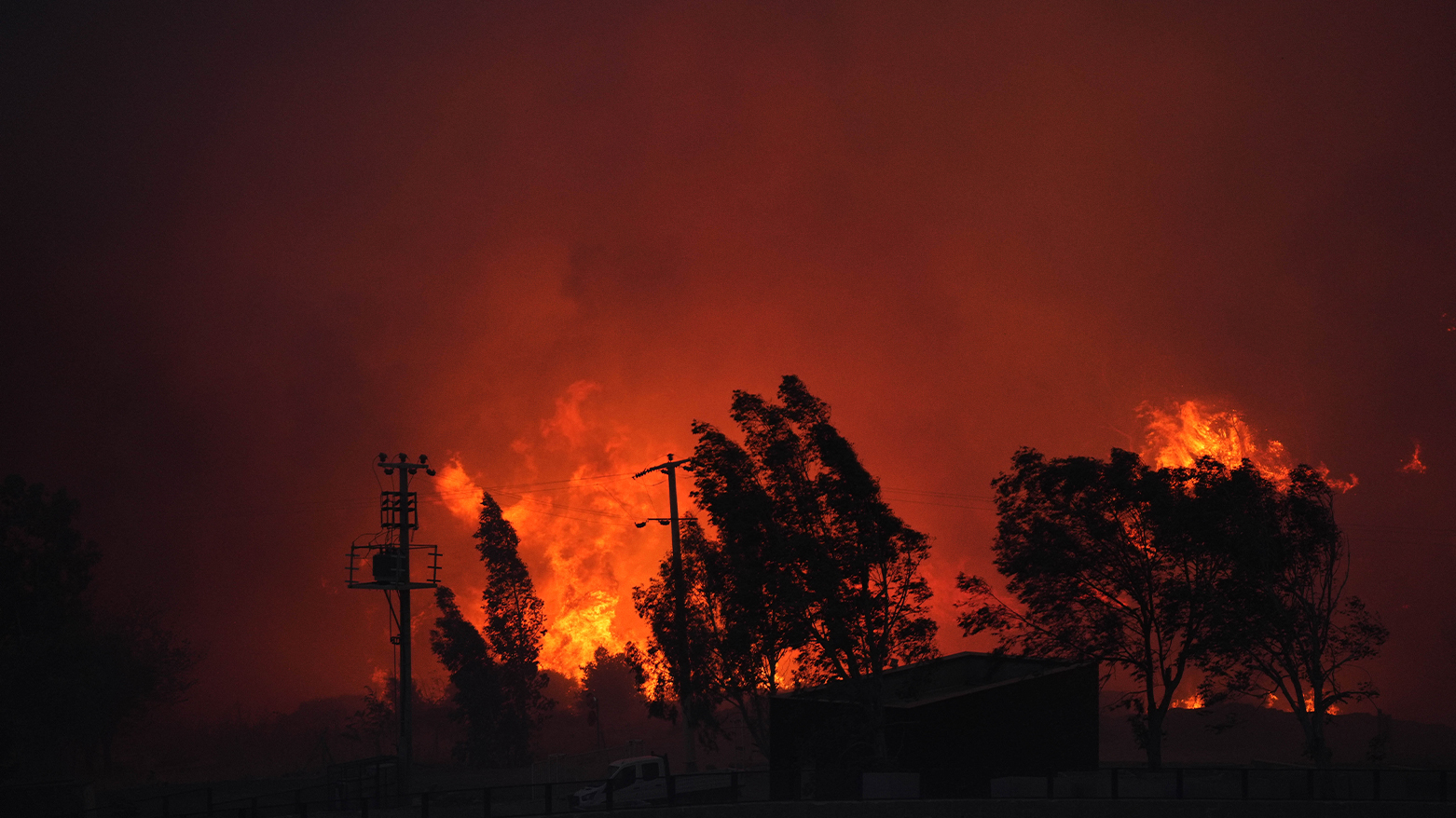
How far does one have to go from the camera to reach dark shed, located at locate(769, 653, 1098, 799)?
112 ft

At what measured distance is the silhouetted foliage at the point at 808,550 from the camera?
115ft

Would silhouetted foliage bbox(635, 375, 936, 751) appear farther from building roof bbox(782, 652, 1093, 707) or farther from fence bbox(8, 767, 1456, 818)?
fence bbox(8, 767, 1456, 818)

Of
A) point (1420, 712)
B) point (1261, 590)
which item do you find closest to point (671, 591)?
point (1261, 590)

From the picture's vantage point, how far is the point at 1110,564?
39.5 meters

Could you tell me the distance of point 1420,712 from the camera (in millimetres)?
126750

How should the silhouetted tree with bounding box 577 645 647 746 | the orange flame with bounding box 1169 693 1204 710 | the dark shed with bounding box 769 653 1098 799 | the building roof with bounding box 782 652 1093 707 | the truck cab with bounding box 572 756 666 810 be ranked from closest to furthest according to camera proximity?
the dark shed with bounding box 769 653 1098 799 → the building roof with bounding box 782 652 1093 707 → the truck cab with bounding box 572 756 666 810 → the orange flame with bounding box 1169 693 1204 710 → the silhouetted tree with bounding box 577 645 647 746

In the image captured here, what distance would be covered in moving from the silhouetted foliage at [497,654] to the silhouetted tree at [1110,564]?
177 feet

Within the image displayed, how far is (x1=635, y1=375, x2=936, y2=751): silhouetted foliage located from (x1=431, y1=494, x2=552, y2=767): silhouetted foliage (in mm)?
51701

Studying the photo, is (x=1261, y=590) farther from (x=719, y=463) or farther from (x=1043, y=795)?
(x=719, y=463)

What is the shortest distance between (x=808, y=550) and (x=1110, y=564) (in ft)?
41.7

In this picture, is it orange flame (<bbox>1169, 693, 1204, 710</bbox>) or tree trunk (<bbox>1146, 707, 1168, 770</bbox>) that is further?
orange flame (<bbox>1169, 693, 1204, 710</bbox>)

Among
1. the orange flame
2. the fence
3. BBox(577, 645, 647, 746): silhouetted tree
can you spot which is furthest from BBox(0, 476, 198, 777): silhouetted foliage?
the orange flame

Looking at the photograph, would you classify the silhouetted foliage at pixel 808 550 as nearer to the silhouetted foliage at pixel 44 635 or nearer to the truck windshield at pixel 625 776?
the truck windshield at pixel 625 776

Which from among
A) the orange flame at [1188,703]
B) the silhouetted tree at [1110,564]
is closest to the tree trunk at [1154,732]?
the silhouetted tree at [1110,564]
